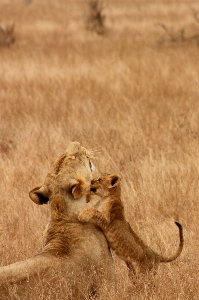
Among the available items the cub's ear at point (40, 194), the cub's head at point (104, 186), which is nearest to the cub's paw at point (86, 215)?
the cub's ear at point (40, 194)

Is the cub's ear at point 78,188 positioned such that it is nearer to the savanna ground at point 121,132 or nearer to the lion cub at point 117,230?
the lion cub at point 117,230

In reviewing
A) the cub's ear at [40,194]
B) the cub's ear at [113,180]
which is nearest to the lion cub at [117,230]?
the cub's ear at [113,180]

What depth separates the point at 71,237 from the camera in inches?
150

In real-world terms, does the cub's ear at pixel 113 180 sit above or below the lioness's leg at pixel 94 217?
above

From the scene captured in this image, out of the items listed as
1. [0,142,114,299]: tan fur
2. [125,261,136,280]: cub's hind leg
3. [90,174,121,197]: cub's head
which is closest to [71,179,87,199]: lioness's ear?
[0,142,114,299]: tan fur

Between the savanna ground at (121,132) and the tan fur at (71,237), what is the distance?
16 cm

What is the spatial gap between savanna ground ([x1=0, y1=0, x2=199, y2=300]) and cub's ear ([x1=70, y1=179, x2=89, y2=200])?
54 centimetres

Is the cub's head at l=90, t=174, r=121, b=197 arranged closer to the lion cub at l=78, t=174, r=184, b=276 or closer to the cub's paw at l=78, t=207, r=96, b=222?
the lion cub at l=78, t=174, r=184, b=276

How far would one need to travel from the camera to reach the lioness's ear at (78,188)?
3783 millimetres

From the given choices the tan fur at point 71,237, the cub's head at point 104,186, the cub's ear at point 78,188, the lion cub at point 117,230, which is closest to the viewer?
the tan fur at point 71,237

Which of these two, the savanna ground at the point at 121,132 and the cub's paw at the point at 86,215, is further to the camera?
the savanna ground at the point at 121,132

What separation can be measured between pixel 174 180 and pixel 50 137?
196 centimetres

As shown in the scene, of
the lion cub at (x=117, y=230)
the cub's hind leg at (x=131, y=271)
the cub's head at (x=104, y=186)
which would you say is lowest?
the cub's hind leg at (x=131, y=271)

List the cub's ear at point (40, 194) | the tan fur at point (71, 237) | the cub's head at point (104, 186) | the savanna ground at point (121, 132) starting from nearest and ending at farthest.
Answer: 1. the tan fur at point (71, 237)
2. the cub's ear at point (40, 194)
3. the cub's head at point (104, 186)
4. the savanna ground at point (121, 132)
